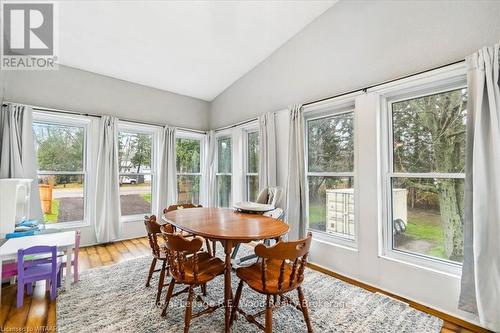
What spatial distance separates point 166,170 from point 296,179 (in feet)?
8.16

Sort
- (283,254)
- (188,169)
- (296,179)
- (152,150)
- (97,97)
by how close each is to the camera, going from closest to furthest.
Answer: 1. (283,254)
2. (296,179)
3. (97,97)
4. (152,150)
5. (188,169)

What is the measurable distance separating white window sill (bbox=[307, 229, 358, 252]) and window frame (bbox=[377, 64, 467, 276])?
0.34 metres

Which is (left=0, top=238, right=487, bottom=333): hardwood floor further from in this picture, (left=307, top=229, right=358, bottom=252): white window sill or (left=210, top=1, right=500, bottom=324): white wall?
(left=307, top=229, right=358, bottom=252): white window sill

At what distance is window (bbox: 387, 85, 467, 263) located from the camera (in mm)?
2072

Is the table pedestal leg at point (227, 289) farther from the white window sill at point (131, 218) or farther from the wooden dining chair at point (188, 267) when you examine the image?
the white window sill at point (131, 218)

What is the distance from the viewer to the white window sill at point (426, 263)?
201 centimetres

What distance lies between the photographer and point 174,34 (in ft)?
9.96

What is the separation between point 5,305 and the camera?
2037mm

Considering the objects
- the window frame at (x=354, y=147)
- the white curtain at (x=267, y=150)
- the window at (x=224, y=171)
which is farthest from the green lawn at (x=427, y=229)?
the window at (x=224, y=171)

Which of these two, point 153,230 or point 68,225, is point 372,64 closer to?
point 153,230

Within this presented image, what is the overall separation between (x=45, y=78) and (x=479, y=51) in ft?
16.1

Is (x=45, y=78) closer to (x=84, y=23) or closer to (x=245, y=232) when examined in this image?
(x=84, y=23)

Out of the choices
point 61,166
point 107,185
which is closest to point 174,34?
point 107,185

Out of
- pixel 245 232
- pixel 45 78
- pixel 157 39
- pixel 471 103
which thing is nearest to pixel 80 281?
pixel 245 232
